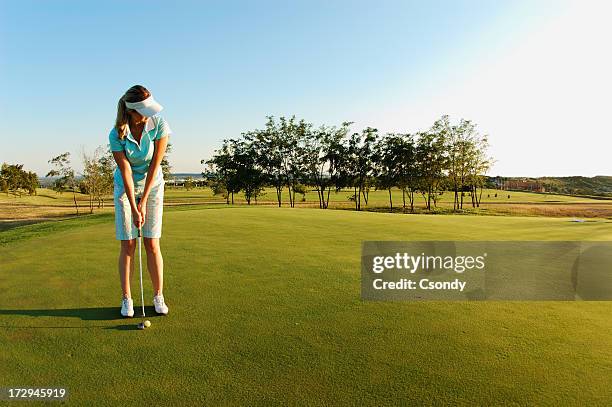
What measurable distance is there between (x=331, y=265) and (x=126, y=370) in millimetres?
3868

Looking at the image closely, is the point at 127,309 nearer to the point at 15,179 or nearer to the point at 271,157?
the point at 271,157

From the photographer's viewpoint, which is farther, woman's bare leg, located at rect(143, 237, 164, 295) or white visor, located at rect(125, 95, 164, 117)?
woman's bare leg, located at rect(143, 237, 164, 295)

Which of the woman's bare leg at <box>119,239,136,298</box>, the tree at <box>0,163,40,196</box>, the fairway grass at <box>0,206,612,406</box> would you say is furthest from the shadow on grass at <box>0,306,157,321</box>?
the tree at <box>0,163,40,196</box>

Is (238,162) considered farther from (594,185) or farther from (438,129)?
Result: (594,185)

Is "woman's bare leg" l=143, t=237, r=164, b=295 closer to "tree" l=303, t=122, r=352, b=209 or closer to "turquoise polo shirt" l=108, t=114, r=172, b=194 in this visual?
"turquoise polo shirt" l=108, t=114, r=172, b=194

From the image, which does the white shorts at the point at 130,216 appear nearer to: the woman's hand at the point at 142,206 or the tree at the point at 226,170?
the woman's hand at the point at 142,206

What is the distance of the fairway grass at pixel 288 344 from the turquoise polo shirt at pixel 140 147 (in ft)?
4.86

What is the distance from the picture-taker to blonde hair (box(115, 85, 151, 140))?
380cm

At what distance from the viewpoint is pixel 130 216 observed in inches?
162

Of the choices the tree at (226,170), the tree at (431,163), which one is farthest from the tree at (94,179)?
the tree at (431,163)

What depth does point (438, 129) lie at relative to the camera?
5941 cm

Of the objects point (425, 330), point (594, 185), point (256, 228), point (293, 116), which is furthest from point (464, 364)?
point (594, 185)

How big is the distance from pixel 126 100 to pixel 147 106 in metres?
0.21

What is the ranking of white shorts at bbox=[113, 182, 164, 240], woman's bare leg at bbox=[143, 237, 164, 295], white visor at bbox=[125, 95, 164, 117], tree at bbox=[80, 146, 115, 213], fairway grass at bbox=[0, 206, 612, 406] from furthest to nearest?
tree at bbox=[80, 146, 115, 213]
woman's bare leg at bbox=[143, 237, 164, 295]
white shorts at bbox=[113, 182, 164, 240]
white visor at bbox=[125, 95, 164, 117]
fairway grass at bbox=[0, 206, 612, 406]
